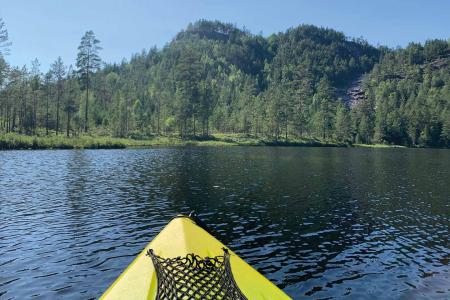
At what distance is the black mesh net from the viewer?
8961 millimetres

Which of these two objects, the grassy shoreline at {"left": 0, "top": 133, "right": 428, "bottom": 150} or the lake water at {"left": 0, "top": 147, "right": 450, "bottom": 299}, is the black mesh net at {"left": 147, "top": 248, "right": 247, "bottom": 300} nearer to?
the lake water at {"left": 0, "top": 147, "right": 450, "bottom": 299}

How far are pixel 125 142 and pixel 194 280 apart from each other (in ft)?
359

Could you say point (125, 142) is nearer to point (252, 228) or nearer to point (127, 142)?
point (127, 142)

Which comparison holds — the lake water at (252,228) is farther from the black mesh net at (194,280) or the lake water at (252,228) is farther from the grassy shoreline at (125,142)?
the grassy shoreline at (125,142)

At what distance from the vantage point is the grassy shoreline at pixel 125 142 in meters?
88.1

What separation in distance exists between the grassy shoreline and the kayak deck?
8676 centimetres

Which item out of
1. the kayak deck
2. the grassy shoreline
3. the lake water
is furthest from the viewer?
the grassy shoreline

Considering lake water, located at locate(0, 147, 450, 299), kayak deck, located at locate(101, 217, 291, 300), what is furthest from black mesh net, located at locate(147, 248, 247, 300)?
lake water, located at locate(0, 147, 450, 299)

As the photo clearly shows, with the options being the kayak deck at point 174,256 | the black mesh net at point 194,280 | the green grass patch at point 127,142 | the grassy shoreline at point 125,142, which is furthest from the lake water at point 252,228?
the green grass patch at point 127,142

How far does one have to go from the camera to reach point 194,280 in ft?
30.8

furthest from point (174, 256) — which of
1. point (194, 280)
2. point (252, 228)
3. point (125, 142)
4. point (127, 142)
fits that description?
point (127, 142)

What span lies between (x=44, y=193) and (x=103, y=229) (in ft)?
49.0

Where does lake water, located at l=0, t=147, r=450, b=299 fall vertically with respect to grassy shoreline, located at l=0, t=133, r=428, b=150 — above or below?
below

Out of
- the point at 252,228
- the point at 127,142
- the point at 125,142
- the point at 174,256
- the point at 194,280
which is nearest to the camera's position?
the point at 194,280
